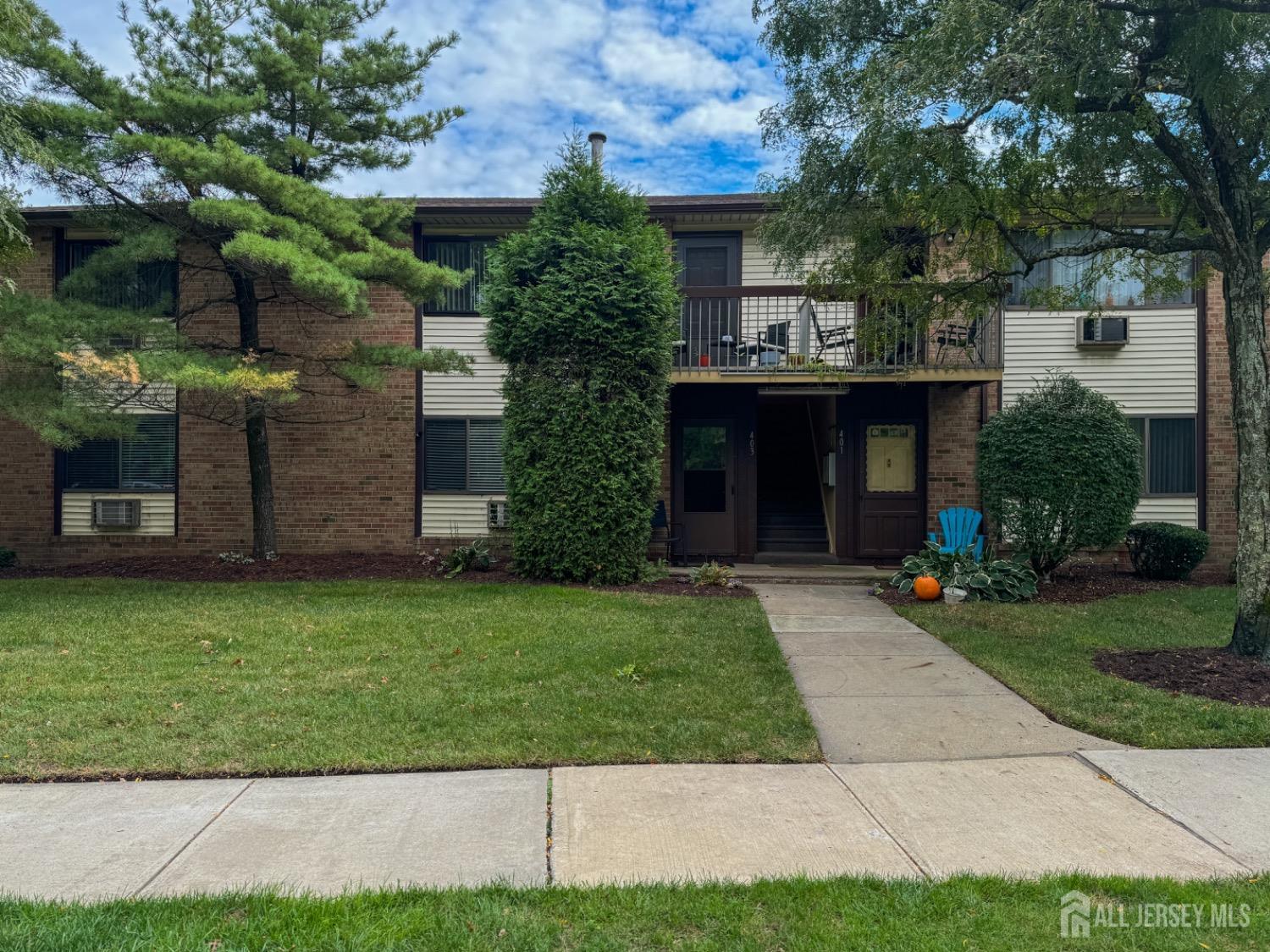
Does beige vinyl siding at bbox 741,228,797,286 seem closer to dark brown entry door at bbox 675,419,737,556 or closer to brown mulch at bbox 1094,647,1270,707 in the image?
dark brown entry door at bbox 675,419,737,556

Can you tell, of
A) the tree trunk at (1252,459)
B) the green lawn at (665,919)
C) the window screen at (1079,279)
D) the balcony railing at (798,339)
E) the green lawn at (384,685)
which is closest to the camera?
the green lawn at (665,919)

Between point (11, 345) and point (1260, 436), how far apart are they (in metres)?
12.0

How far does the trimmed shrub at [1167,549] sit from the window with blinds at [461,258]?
33.5 ft

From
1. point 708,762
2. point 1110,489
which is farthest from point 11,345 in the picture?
point 1110,489

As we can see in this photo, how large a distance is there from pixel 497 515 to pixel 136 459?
5.81 meters

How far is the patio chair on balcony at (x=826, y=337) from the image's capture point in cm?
1065

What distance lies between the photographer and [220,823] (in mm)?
3332

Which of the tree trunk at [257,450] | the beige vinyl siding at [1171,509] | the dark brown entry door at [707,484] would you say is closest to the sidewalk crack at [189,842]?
the tree trunk at [257,450]

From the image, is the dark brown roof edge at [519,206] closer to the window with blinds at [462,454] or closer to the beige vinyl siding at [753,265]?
the beige vinyl siding at [753,265]

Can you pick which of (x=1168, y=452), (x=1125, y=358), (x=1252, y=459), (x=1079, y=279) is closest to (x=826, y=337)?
(x=1079, y=279)

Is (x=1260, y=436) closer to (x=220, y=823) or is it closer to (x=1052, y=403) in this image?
(x=1052, y=403)

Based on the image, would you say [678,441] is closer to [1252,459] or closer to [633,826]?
[1252,459]

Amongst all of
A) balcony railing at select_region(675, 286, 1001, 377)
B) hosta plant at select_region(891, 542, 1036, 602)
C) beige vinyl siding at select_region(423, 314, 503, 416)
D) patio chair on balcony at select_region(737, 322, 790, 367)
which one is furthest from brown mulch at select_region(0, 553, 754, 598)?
patio chair on balcony at select_region(737, 322, 790, 367)

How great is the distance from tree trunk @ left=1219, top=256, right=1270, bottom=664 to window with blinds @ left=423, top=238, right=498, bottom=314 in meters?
9.66
